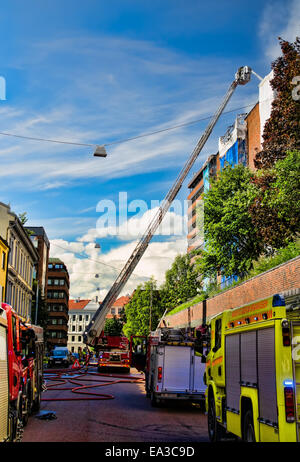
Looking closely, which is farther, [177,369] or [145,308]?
[145,308]

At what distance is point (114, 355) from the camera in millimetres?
39844

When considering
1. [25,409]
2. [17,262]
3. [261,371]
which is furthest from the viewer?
[17,262]

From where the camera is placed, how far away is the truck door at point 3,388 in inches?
326

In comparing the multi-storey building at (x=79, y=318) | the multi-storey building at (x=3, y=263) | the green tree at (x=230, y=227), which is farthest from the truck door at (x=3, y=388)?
the multi-storey building at (x=79, y=318)

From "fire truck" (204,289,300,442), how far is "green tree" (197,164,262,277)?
79.4 ft

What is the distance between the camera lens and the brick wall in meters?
21.3

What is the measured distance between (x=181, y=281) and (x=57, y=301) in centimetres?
7407

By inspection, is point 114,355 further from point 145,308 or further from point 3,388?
point 145,308

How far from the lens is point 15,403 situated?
9828 mm

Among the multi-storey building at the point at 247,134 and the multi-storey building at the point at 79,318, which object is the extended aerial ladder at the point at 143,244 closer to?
the multi-storey building at the point at 247,134

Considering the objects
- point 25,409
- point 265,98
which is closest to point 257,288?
point 25,409

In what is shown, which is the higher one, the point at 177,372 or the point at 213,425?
the point at 177,372

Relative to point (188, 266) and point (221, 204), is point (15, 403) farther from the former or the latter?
point (188, 266)
